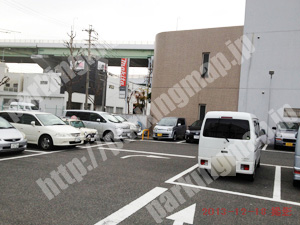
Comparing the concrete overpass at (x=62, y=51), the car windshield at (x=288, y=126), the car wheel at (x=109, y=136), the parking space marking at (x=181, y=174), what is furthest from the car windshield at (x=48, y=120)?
the concrete overpass at (x=62, y=51)

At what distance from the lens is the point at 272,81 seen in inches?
704

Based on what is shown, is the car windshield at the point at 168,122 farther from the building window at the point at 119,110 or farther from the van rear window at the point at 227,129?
the building window at the point at 119,110

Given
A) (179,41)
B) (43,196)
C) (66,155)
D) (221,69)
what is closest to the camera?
(43,196)

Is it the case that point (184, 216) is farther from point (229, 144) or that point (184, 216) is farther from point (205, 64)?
point (205, 64)

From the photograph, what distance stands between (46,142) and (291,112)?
15.6m

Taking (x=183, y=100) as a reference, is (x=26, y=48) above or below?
above

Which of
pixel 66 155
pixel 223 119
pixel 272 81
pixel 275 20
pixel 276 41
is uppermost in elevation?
pixel 275 20

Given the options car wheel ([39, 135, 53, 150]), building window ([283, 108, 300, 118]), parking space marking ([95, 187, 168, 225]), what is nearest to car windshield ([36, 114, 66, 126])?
car wheel ([39, 135, 53, 150])

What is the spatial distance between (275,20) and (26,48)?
148 ft

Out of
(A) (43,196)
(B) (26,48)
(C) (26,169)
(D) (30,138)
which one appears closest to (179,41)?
(D) (30,138)

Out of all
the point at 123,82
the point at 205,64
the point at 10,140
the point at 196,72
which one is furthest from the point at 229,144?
the point at 123,82

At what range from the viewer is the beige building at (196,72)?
19.4 m

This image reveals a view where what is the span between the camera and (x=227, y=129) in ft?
23.1

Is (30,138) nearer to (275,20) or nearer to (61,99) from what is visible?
(275,20)
